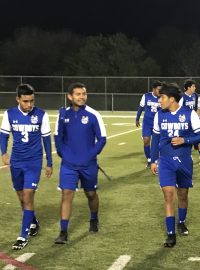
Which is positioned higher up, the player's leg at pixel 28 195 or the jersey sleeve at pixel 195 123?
the jersey sleeve at pixel 195 123

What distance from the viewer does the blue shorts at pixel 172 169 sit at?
A: 640cm

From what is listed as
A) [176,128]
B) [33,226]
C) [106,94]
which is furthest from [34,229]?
[106,94]

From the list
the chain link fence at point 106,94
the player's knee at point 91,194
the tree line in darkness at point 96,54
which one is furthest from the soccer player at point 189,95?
the tree line in darkness at point 96,54

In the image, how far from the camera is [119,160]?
13938 millimetres

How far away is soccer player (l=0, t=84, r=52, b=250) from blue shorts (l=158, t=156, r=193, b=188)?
52.3 inches

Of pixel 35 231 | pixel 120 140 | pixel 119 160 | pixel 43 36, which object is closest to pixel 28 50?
pixel 43 36

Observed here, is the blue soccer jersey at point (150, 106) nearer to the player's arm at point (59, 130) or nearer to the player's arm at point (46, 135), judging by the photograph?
the player's arm at point (46, 135)

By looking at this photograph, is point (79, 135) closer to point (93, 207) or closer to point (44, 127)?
point (44, 127)

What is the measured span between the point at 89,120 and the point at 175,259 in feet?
5.87

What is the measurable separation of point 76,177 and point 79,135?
1.59 ft

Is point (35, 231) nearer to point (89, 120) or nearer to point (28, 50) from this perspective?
point (89, 120)

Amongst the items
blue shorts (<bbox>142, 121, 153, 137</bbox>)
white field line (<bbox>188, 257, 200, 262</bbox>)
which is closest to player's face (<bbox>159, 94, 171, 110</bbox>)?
white field line (<bbox>188, 257, 200, 262</bbox>)

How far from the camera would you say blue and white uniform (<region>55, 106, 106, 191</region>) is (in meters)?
6.47

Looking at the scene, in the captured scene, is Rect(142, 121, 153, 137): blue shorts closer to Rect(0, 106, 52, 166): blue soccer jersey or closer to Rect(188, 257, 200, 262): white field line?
Rect(0, 106, 52, 166): blue soccer jersey
